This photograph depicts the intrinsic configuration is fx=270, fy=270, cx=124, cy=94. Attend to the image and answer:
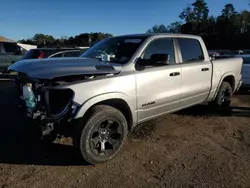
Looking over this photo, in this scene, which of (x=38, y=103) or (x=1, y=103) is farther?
(x=1, y=103)

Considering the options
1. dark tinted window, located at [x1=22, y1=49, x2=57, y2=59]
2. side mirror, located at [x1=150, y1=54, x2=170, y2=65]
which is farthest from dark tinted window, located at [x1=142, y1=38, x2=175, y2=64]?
dark tinted window, located at [x1=22, y1=49, x2=57, y2=59]

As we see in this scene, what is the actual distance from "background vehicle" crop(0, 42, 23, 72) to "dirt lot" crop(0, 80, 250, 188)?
1231 cm

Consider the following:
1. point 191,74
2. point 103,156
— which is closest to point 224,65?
point 191,74

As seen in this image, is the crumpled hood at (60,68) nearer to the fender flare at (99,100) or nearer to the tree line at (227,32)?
the fender flare at (99,100)

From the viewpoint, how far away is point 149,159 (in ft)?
13.3

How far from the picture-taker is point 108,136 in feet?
13.2

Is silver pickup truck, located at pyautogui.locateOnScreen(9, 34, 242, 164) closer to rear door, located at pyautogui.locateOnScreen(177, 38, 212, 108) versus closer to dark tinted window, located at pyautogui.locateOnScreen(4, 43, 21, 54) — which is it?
rear door, located at pyautogui.locateOnScreen(177, 38, 212, 108)

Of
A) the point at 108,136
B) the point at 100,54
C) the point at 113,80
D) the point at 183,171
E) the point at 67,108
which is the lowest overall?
the point at 183,171

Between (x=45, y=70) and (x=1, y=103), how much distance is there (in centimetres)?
483

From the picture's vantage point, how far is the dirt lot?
3439mm

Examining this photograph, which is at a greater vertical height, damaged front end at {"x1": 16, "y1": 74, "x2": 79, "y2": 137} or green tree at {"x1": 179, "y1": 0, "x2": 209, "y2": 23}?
green tree at {"x1": 179, "y1": 0, "x2": 209, "y2": 23}

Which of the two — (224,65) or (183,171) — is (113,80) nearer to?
(183,171)

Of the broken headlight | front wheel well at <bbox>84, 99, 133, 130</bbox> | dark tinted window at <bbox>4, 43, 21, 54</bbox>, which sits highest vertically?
dark tinted window at <bbox>4, 43, 21, 54</bbox>

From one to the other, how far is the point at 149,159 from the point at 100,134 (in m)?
0.84
